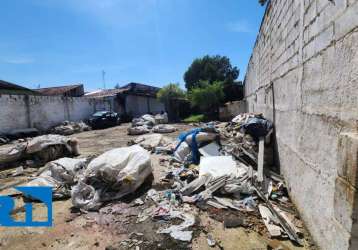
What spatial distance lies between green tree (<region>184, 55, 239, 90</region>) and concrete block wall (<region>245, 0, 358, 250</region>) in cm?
2117

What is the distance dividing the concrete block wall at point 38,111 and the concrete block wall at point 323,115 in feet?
42.5

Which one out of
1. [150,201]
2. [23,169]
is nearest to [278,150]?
[150,201]

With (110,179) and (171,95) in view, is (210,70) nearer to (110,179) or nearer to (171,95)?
(171,95)

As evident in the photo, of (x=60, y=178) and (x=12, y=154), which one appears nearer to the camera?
(x=60, y=178)

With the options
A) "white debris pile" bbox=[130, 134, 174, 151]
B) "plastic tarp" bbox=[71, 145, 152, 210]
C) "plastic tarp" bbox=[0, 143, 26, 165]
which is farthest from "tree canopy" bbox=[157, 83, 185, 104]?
"plastic tarp" bbox=[71, 145, 152, 210]

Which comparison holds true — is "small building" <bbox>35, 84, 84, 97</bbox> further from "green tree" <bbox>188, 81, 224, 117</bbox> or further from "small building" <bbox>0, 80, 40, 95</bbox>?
"green tree" <bbox>188, 81, 224, 117</bbox>

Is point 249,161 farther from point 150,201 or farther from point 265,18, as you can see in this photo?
point 265,18

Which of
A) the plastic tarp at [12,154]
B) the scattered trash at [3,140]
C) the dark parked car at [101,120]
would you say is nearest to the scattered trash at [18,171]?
the plastic tarp at [12,154]

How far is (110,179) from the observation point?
3.74m

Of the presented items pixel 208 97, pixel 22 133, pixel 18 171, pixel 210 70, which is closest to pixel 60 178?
pixel 18 171

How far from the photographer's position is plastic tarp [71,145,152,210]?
3.51 metres

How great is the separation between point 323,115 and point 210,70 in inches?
920

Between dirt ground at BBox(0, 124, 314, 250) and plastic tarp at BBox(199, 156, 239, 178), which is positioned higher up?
plastic tarp at BBox(199, 156, 239, 178)

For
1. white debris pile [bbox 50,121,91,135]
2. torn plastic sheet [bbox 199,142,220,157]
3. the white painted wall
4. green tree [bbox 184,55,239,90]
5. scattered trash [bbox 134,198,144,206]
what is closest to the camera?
scattered trash [bbox 134,198,144,206]
